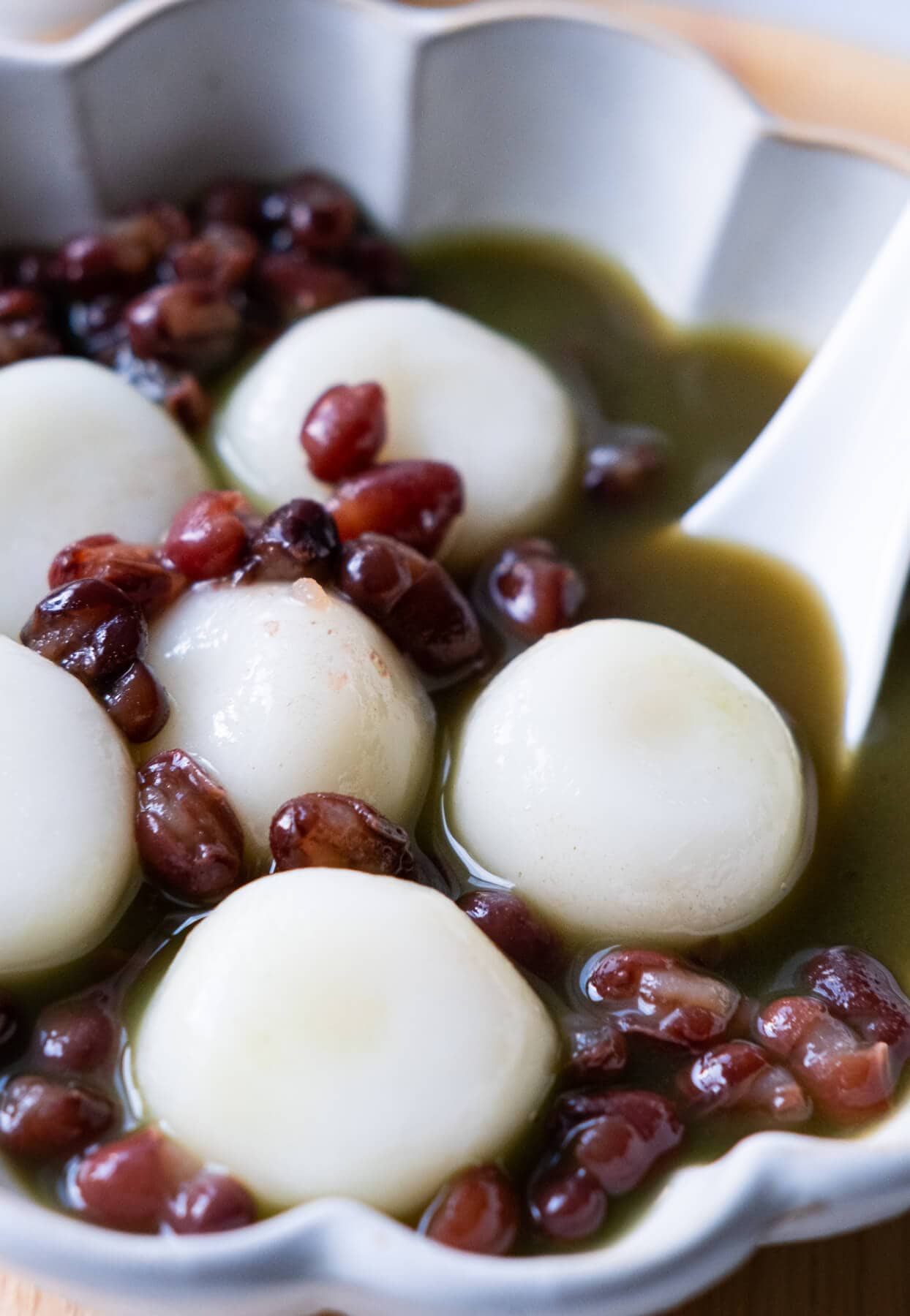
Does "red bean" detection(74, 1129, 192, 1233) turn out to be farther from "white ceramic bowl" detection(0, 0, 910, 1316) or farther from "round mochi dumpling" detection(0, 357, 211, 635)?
"white ceramic bowl" detection(0, 0, 910, 1316)

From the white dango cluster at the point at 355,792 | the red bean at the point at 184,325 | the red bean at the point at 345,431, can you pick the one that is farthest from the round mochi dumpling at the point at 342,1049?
the red bean at the point at 184,325

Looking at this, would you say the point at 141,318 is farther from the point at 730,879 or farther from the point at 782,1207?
the point at 782,1207

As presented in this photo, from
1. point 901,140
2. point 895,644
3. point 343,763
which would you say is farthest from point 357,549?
point 901,140

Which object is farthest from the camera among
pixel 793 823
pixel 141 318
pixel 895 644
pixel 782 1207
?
pixel 141 318

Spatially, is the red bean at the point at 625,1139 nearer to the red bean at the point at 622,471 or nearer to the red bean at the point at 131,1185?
the red bean at the point at 131,1185

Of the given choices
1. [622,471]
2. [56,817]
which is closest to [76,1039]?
[56,817]
